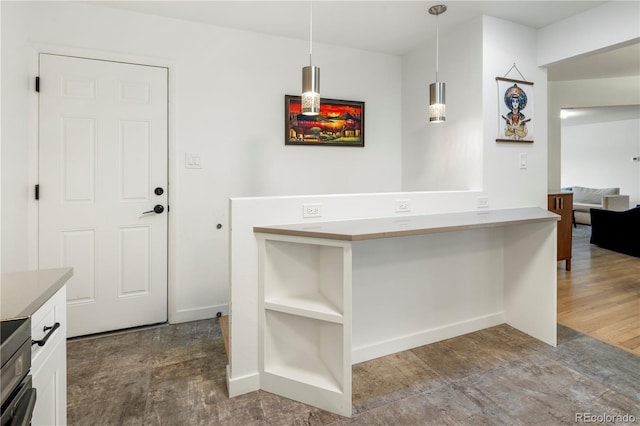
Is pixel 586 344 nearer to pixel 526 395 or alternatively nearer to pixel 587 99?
pixel 526 395

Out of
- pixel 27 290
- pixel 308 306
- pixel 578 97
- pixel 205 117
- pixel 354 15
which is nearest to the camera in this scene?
pixel 27 290

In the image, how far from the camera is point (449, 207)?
8.13 feet

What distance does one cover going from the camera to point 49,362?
111 centimetres

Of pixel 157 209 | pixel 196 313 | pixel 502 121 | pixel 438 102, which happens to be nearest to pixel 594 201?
pixel 502 121

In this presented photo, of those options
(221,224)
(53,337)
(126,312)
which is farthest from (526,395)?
(126,312)

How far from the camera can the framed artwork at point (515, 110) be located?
2701 mm

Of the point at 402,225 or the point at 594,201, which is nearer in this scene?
the point at 402,225

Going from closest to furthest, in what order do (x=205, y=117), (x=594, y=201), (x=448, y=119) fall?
1. (x=205, y=117)
2. (x=448, y=119)
3. (x=594, y=201)

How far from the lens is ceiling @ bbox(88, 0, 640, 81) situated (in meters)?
2.50

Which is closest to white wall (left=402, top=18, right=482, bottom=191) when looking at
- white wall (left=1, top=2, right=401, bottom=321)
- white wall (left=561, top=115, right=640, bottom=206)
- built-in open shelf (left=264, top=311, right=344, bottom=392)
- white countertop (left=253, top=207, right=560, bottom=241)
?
white wall (left=1, top=2, right=401, bottom=321)

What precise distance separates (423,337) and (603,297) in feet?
7.15

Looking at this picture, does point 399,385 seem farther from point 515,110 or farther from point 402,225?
point 515,110

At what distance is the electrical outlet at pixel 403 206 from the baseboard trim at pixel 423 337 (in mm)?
887

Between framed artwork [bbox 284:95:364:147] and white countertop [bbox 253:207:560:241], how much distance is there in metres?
1.34
